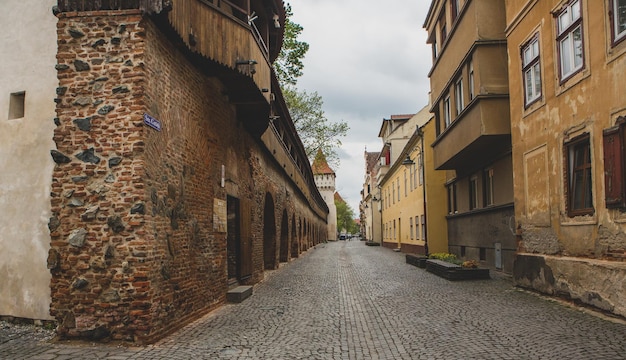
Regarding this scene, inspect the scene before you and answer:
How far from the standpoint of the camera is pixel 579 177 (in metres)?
10.0

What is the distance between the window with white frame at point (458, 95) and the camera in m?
16.7

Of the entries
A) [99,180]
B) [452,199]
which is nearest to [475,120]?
[452,199]

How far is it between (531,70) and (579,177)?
324cm

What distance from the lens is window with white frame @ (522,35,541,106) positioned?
38.5 feet

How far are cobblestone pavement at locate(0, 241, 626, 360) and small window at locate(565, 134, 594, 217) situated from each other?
1.93 metres

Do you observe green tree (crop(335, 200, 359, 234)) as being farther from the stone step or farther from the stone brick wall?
the stone brick wall

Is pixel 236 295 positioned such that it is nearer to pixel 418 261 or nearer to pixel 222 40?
pixel 222 40

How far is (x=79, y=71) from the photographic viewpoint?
24.5 ft

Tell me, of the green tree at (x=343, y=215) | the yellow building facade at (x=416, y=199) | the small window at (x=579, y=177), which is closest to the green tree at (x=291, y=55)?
the yellow building facade at (x=416, y=199)

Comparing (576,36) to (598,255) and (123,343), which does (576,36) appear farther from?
(123,343)

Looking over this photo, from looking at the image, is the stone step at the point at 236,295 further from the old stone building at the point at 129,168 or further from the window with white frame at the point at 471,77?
the window with white frame at the point at 471,77

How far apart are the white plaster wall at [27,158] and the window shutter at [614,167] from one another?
29.3ft

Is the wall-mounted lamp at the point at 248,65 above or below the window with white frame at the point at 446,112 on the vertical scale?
below

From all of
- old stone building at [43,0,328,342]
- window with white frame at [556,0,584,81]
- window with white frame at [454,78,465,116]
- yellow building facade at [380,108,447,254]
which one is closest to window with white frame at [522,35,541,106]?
window with white frame at [556,0,584,81]
